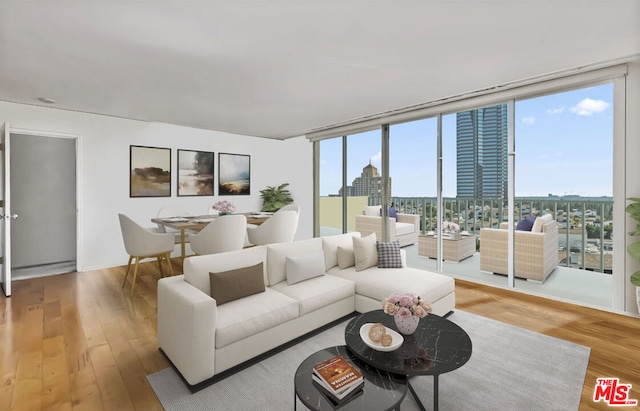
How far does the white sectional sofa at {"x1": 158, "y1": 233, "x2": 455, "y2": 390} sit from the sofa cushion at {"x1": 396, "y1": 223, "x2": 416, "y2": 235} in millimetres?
2435

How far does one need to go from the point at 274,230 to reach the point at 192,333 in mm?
2743

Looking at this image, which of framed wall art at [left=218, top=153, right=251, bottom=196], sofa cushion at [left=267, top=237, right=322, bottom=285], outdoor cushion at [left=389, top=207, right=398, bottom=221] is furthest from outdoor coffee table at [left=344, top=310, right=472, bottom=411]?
framed wall art at [left=218, top=153, right=251, bottom=196]

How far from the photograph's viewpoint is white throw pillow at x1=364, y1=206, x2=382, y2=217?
5.57 m

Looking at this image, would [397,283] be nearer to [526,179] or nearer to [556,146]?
[526,179]

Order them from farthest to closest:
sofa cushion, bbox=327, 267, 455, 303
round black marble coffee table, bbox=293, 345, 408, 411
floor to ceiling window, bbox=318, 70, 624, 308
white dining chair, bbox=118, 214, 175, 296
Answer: white dining chair, bbox=118, 214, 175, 296
floor to ceiling window, bbox=318, 70, 624, 308
sofa cushion, bbox=327, 267, 455, 303
round black marble coffee table, bbox=293, 345, 408, 411

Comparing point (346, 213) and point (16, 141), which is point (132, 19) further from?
point (346, 213)

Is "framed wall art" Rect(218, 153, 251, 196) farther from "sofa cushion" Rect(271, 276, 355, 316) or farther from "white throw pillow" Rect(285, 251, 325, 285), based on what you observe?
"sofa cushion" Rect(271, 276, 355, 316)

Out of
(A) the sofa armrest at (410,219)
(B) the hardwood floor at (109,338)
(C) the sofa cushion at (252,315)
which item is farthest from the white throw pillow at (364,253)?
(A) the sofa armrest at (410,219)

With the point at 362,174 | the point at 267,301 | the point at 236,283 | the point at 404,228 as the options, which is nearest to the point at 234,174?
the point at 362,174

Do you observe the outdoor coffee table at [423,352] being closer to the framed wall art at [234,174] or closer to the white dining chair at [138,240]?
A: the white dining chair at [138,240]

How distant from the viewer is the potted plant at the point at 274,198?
271 inches

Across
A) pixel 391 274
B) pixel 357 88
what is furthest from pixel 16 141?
pixel 391 274

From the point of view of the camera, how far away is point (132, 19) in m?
2.16

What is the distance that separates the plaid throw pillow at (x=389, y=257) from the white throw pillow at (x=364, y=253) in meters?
0.06
